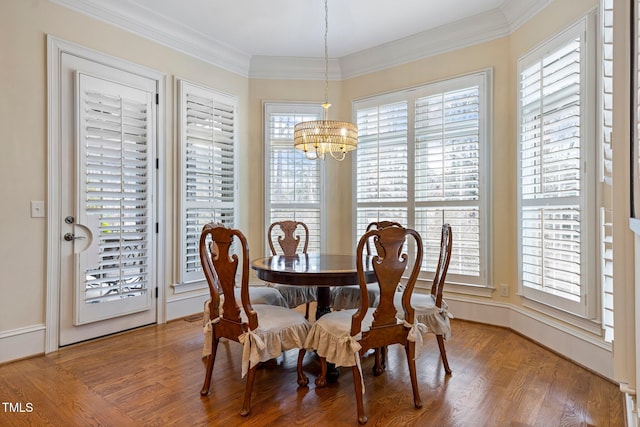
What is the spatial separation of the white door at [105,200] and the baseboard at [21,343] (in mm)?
155

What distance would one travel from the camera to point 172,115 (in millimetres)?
3748

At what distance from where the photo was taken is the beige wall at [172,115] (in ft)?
8.76

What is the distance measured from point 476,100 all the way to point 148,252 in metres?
3.63

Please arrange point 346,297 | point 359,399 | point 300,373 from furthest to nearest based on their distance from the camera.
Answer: point 346,297, point 300,373, point 359,399

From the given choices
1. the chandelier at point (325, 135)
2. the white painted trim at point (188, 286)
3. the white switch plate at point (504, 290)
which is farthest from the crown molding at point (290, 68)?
the white switch plate at point (504, 290)

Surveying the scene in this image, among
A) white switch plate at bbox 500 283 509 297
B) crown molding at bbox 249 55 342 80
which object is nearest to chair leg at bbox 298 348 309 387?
white switch plate at bbox 500 283 509 297

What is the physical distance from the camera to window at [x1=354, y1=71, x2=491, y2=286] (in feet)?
11.8

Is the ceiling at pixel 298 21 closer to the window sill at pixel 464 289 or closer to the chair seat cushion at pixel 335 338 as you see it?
the window sill at pixel 464 289

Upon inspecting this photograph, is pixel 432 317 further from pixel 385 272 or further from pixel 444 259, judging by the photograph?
pixel 385 272

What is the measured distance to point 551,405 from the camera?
2.06 meters

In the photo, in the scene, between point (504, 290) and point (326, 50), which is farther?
point (326, 50)

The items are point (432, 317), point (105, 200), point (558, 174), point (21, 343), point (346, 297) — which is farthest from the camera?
point (105, 200)

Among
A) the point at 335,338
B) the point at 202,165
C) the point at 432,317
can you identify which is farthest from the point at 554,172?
the point at 202,165

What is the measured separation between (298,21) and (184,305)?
10.6ft
